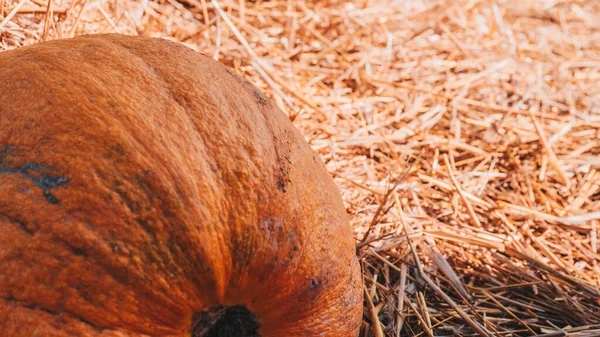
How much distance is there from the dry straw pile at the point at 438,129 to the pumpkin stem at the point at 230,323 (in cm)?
75

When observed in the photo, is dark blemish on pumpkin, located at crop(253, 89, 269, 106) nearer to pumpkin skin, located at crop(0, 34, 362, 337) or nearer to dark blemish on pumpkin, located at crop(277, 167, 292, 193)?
pumpkin skin, located at crop(0, 34, 362, 337)

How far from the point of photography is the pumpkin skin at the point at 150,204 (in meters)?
1.35

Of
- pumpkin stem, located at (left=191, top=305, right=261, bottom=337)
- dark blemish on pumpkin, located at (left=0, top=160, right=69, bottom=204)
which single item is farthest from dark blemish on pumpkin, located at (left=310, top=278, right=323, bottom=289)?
dark blemish on pumpkin, located at (left=0, top=160, right=69, bottom=204)

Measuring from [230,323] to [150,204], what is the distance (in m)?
0.44

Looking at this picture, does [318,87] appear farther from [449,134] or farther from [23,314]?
[23,314]

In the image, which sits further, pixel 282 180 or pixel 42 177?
pixel 282 180

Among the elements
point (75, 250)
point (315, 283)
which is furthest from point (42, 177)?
point (315, 283)

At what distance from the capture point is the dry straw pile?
2.66 meters

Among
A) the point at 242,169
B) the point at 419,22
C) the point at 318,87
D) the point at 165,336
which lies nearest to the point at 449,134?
the point at 318,87

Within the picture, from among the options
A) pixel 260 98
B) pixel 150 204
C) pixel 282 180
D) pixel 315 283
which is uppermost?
pixel 260 98

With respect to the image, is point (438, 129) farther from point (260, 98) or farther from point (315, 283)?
point (315, 283)

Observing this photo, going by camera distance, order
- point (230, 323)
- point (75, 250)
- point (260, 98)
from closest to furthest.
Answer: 1. point (75, 250)
2. point (230, 323)
3. point (260, 98)

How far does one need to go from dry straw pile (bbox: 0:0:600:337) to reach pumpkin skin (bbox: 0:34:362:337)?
0.77 meters

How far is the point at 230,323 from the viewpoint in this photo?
162 cm
